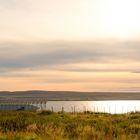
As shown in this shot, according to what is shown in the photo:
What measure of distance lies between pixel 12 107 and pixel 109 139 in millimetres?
111175

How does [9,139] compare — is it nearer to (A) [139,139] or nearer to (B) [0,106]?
(A) [139,139]

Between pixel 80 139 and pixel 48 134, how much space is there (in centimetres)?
188

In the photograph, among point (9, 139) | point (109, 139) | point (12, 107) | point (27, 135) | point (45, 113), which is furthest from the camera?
point (12, 107)

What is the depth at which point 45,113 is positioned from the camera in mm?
60656

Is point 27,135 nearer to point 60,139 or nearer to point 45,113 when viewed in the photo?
point 60,139

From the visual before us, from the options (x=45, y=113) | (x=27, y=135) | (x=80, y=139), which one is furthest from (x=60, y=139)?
(x=45, y=113)

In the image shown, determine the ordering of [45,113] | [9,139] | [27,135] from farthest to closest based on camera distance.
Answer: [45,113] → [27,135] → [9,139]

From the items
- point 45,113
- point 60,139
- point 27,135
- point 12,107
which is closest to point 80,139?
point 60,139

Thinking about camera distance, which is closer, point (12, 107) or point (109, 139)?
point (109, 139)

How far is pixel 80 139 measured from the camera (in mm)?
17031

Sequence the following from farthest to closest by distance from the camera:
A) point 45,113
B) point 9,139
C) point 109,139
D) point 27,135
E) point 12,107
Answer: point 12,107 < point 45,113 < point 27,135 < point 9,139 < point 109,139

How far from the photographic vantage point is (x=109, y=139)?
13.6 metres

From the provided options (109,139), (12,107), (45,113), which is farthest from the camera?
(12,107)

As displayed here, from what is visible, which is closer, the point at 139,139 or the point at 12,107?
the point at 139,139
